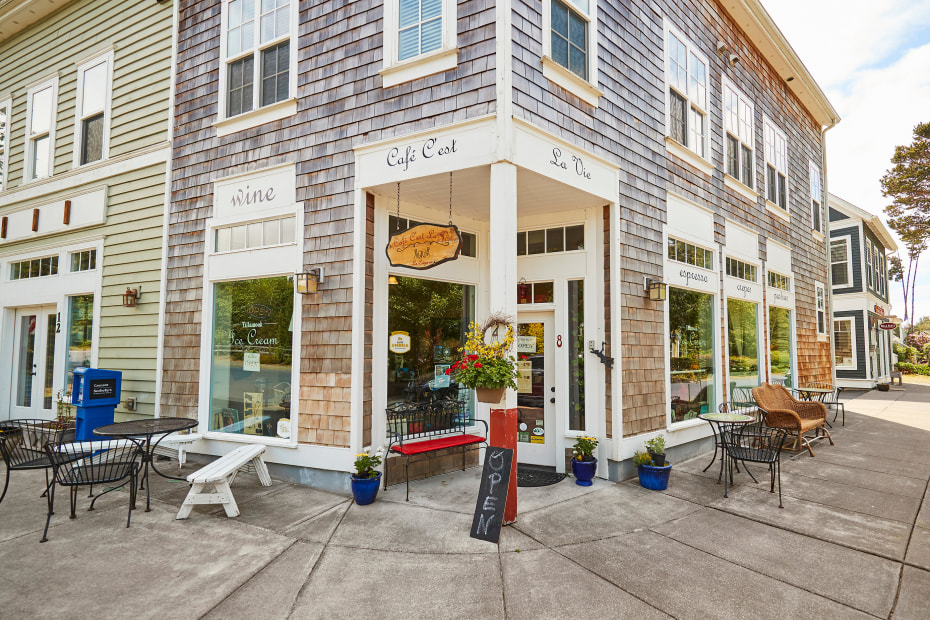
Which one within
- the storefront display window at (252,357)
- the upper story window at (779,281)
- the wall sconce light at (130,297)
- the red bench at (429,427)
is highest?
the upper story window at (779,281)

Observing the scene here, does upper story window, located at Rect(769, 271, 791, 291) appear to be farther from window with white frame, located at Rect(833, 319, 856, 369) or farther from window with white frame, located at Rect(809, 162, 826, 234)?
window with white frame, located at Rect(833, 319, 856, 369)

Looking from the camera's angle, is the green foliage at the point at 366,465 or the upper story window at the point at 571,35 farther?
the upper story window at the point at 571,35

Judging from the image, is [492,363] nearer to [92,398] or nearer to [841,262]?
[92,398]

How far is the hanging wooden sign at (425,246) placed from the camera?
5297mm

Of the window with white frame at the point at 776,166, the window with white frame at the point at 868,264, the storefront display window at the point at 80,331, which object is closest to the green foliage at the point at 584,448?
the window with white frame at the point at 776,166

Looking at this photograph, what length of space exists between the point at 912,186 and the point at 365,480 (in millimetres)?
24084

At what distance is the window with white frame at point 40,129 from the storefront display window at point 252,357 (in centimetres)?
570

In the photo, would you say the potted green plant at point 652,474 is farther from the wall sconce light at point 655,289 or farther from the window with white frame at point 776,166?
the window with white frame at point 776,166

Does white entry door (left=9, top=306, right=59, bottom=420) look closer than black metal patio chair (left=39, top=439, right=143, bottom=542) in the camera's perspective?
No

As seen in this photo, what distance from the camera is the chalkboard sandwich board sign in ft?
14.6

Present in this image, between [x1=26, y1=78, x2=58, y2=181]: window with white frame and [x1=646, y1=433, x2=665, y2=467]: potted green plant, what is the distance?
11417 mm

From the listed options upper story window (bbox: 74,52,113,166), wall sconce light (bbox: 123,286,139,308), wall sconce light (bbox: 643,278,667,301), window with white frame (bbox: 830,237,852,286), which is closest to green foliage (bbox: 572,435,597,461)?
wall sconce light (bbox: 643,278,667,301)

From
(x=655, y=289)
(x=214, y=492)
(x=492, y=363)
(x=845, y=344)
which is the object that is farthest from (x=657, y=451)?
(x=845, y=344)

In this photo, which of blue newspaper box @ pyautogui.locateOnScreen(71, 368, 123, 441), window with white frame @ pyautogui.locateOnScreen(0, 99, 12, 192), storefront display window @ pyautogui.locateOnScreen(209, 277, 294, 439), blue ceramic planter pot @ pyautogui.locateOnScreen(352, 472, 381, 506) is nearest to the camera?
blue ceramic planter pot @ pyautogui.locateOnScreen(352, 472, 381, 506)
